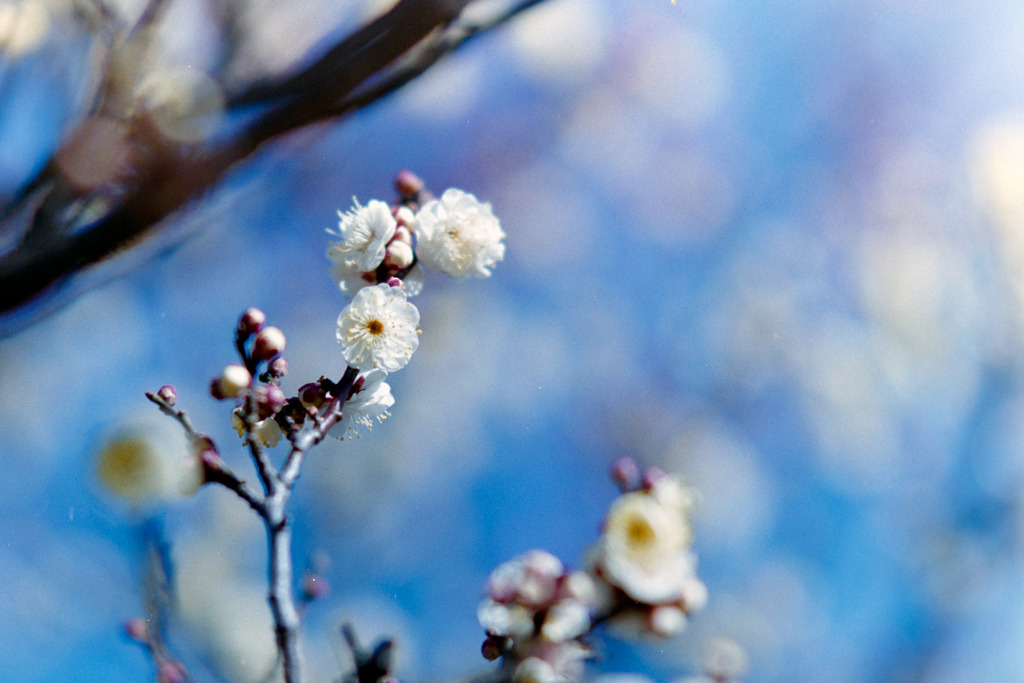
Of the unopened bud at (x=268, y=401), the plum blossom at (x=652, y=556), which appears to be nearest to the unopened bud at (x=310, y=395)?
the unopened bud at (x=268, y=401)

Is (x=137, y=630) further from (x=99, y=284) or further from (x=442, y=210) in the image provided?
(x=442, y=210)

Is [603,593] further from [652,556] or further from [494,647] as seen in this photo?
[494,647]

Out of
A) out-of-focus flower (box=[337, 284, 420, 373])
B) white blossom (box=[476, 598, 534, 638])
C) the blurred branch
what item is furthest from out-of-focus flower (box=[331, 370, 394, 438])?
the blurred branch

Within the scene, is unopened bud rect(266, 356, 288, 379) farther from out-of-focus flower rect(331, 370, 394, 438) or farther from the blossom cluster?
the blossom cluster

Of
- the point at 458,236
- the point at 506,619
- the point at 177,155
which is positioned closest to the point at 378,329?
the point at 458,236

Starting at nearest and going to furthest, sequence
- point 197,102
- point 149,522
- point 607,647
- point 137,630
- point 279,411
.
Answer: point 607,647
point 279,411
point 149,522
point 137,630
point 197,102

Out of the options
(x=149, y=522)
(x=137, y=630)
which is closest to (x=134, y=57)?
(x=149, y=522)
